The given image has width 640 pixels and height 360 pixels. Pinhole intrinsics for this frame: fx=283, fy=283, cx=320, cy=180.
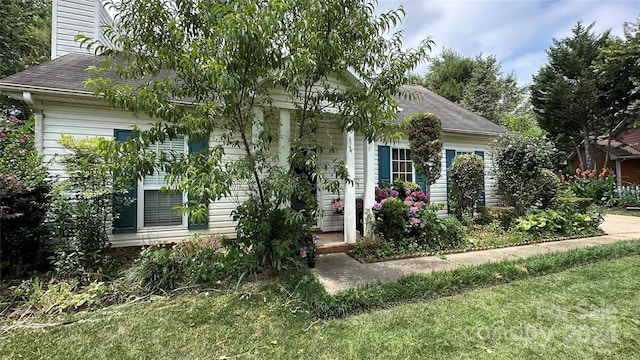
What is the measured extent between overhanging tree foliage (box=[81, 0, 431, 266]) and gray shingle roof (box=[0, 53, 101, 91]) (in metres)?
1.75

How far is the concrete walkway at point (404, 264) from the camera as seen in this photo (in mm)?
4020

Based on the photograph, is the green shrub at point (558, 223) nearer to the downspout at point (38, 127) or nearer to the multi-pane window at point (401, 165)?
the multi-pane window at point (401, 165)

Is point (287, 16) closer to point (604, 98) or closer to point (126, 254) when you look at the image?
point (126, 254)

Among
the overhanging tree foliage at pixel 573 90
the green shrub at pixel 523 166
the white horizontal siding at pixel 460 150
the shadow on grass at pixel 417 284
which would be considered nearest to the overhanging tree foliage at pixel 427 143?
the white horizontal siding at pixel 460 150

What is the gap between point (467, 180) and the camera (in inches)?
300

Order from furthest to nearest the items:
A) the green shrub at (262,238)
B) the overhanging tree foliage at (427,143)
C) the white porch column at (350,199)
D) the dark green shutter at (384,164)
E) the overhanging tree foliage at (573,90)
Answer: the overhanging tree foliage at (573,90) → the dark green shutter at (384,164) → the overhanging tree foliage at (427,143) → the white porch column at (350,199) → the green shrub at (262,238)

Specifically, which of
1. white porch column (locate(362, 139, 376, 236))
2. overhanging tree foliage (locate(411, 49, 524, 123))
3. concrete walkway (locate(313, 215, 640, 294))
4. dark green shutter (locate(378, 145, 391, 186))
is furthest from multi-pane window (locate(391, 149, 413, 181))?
overhanging tree foliage (locate(411, 49, 524, 123))

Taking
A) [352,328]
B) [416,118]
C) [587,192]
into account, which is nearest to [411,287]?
[352,328]

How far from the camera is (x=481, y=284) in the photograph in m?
3.83

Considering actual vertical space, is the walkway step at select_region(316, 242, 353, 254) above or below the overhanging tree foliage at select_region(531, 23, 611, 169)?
below

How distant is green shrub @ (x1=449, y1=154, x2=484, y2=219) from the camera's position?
7.60 meters

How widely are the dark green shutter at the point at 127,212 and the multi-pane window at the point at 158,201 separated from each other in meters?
0.15

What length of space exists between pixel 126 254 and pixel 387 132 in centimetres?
489

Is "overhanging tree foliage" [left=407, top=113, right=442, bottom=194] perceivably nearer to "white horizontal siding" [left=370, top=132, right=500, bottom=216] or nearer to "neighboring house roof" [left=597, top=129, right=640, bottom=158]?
"white horizontal siding" [left=370, top=132, right=500, bottom=216]
